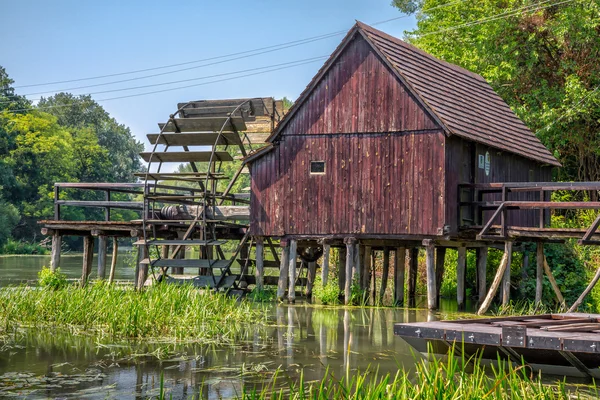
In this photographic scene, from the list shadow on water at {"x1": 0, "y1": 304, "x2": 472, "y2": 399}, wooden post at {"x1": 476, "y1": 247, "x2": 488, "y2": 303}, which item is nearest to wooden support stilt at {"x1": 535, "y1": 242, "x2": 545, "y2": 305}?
wooden post at {"x1": 476, "y1": 247, "x2": 488, "y2": 303}

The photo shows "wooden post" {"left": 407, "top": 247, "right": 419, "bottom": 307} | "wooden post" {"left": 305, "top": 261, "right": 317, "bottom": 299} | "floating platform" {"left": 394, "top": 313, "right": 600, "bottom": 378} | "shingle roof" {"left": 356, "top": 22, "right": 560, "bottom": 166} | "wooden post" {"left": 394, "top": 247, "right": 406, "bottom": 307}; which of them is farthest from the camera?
"wooden post" {"left": 407, "top": 247, "right": 419, "bottom": 307}

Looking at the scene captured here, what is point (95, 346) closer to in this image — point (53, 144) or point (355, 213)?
point (355, 213)

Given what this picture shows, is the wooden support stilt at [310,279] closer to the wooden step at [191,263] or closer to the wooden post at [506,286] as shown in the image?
the wooden step at [191,263]

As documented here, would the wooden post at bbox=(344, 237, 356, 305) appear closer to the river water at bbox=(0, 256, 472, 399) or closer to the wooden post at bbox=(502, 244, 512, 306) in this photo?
the wooden post at bbox=(502, 244, 512, 306)

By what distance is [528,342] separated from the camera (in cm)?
1080

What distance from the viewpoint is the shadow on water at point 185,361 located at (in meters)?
10.4

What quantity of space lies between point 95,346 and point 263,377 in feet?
12.0

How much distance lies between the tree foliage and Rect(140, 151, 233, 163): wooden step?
12.0 metres

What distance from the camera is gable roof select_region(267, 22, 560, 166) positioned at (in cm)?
2166

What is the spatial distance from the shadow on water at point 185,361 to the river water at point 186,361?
0.04ft

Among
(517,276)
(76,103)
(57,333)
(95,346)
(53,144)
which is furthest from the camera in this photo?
(76,103)

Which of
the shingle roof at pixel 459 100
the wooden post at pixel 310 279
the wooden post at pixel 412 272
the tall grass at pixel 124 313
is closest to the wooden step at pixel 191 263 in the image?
the wooden post at pixel 310 279

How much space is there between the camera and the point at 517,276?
84.0ft

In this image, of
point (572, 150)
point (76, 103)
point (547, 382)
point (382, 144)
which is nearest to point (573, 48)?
point (572, 150)
